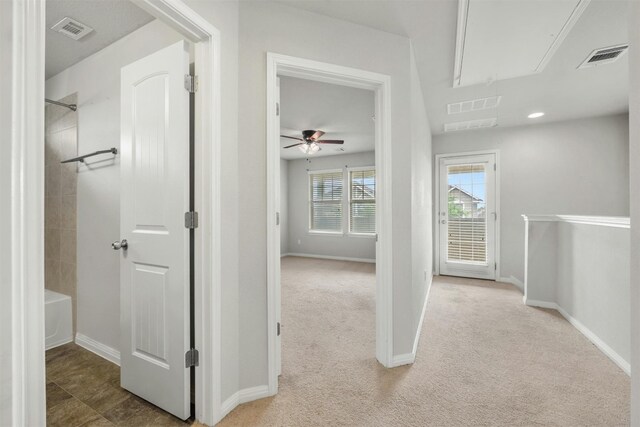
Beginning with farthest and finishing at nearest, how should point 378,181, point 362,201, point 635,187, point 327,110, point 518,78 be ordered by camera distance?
point 362,201, point 327,110, point 518,78, point 378,181, point 635,187

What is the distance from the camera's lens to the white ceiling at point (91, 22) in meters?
1.74

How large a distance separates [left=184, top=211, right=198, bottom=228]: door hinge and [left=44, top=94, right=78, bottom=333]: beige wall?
1.61 meters

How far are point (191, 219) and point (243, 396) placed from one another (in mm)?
1114

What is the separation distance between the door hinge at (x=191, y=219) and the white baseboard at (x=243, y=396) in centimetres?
102

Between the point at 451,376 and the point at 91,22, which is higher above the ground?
the point at 91,22

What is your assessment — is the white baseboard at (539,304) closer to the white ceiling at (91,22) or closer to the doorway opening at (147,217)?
the doorway opening at (147,217)

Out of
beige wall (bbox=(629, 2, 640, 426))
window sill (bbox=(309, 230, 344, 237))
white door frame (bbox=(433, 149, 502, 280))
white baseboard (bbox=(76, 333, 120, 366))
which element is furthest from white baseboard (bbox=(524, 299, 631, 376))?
window sill (bbox=(309, 230, 344, 237))

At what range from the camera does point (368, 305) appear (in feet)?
11.3

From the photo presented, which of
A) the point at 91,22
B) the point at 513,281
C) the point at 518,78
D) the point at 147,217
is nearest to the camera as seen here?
the point at 147,217

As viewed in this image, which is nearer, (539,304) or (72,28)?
(72,28)

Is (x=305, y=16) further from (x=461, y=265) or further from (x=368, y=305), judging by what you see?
(x=461, y=265)

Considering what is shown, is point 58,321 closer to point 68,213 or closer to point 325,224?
point 68,213

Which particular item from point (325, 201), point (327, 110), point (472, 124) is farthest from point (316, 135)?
point (325, 201)

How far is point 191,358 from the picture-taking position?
1511mm
